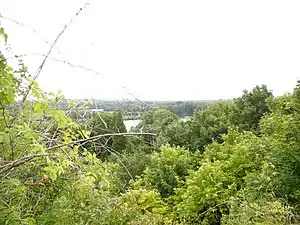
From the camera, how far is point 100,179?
4.93 ft

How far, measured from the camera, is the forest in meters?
0.96

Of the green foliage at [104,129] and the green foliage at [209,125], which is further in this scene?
the green foliage at [209,125]

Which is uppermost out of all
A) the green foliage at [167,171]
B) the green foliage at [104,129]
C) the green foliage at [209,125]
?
the green foliage at [104,129]

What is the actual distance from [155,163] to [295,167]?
243 inches

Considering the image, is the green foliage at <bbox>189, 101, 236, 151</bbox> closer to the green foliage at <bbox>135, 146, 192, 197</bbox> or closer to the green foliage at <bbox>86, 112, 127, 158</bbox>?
the green foliage at <bbox>135, 146, 192, 197</bbox>

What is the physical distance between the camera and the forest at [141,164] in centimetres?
96

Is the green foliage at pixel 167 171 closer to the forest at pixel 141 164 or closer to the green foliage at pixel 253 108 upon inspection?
the forest at pixel 141 164

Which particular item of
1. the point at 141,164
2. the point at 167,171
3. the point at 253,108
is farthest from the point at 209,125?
the point at 167,171

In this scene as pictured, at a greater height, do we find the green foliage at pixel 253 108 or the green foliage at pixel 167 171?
the green foliage at pixel 253 108

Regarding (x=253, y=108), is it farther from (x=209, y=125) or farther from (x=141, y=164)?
(x=141, y=164)

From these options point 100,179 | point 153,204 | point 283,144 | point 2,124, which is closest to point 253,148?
point 283,144

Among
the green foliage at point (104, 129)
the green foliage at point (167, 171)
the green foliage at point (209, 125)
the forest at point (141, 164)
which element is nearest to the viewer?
the forest at point (141, 164)

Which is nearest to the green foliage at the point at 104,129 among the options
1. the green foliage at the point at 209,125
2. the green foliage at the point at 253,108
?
the green foliage at the point at 209,125

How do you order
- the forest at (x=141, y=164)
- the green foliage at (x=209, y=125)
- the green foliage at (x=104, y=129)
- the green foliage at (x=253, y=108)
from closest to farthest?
the forest at (x=141, y=164) → the green foliage at (x=104, y=129) → the green foliage at (x=209, y=125) → the green foliage at (x=253, y=108)
